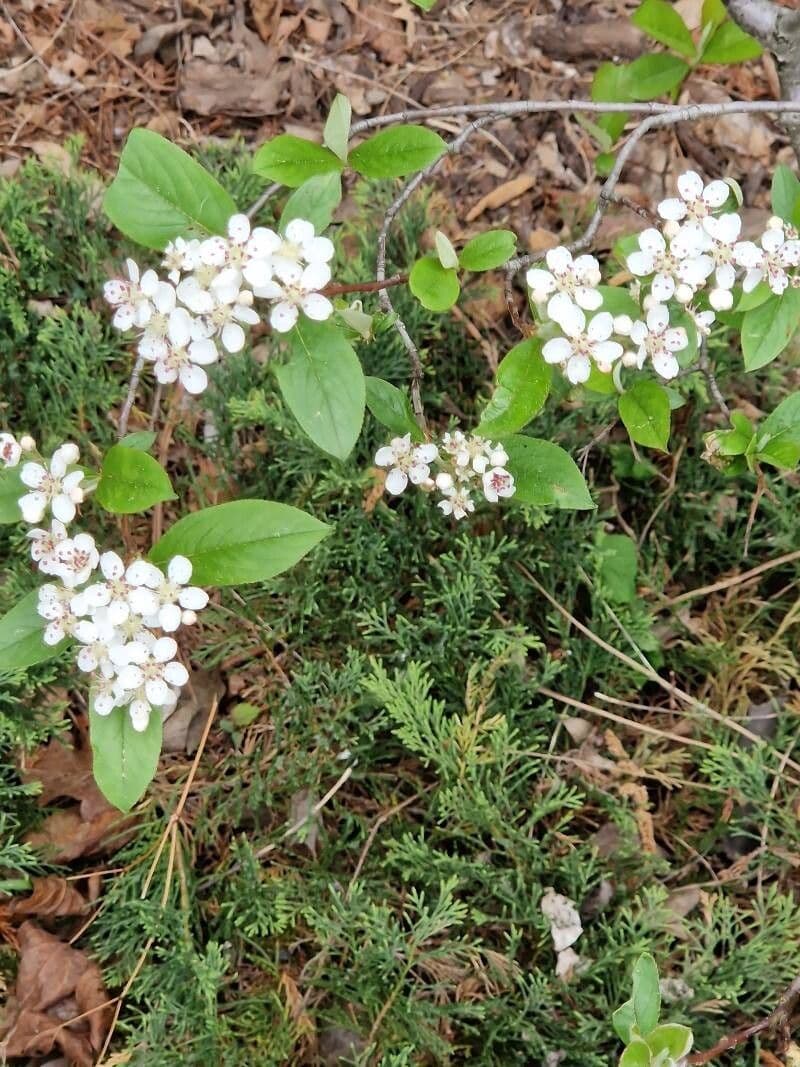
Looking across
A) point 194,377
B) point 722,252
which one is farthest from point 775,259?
point 194,377

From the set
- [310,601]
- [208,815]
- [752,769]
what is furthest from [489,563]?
[208,815]

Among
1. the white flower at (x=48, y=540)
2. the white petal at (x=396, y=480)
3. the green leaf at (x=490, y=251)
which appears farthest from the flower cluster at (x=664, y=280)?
the white flower at (x=48, y=540)

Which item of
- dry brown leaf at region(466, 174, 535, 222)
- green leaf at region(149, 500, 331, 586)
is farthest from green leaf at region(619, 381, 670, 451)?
dry brown leaf at region(466, 174, 535, 222)

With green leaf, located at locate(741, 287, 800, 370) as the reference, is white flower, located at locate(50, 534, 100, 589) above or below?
below

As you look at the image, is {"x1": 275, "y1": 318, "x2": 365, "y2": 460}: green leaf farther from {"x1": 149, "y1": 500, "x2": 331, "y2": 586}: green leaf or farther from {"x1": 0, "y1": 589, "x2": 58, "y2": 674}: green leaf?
{"x1": 0, "y1": 589, "x2": 58, "y2": 674}: green leaf

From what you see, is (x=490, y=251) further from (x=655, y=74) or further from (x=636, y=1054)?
(x=636, y=1054)

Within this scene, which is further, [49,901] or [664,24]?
Result: [49,901]
